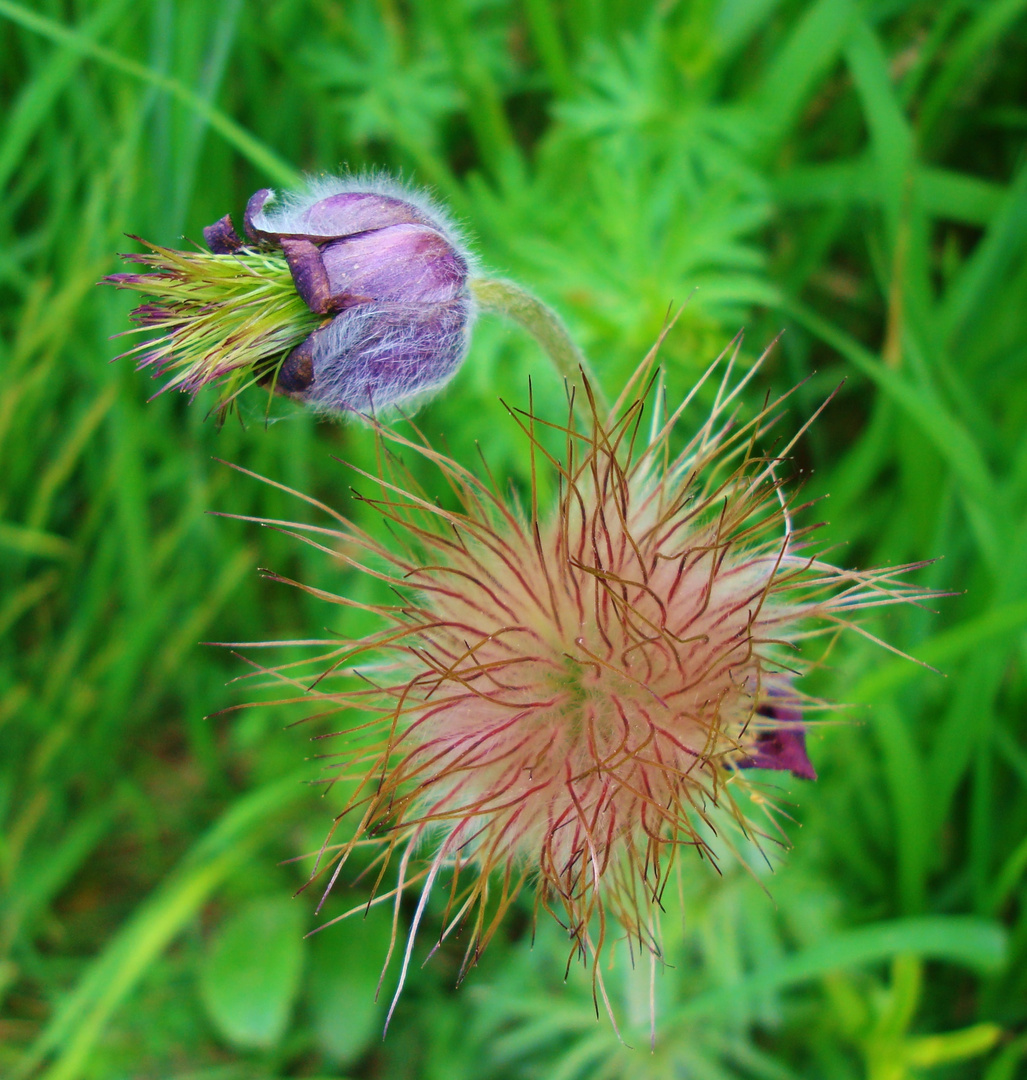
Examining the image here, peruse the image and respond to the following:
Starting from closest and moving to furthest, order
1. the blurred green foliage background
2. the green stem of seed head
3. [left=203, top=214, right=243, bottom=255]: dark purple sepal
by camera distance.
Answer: [left=203, top=214, right=243, bottom=255]: dark purple sepal → the green stem of seed head → the blurred green foliage background

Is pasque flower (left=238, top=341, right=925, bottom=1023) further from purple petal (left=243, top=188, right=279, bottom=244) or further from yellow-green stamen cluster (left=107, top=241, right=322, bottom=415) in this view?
purple petal (left=243, top=188, right=279, bottom=244)

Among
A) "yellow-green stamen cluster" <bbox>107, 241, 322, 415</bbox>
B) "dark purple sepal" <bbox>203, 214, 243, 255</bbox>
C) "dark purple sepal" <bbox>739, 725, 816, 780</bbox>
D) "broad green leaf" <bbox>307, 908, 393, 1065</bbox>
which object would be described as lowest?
"broad green leaf" <bbox>307, 908, 393, 1065</bbox>

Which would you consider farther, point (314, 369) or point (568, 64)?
point (568, 64)

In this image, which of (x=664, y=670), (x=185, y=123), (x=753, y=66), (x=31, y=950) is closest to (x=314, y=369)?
(x=664, y=670)

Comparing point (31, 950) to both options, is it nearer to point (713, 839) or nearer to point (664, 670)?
point (713, 839)

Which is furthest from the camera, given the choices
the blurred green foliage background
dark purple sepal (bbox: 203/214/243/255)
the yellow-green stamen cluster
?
the blurred green foliage background

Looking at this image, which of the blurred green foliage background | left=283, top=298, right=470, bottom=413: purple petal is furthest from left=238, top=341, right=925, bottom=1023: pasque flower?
the blurred green foliage background
